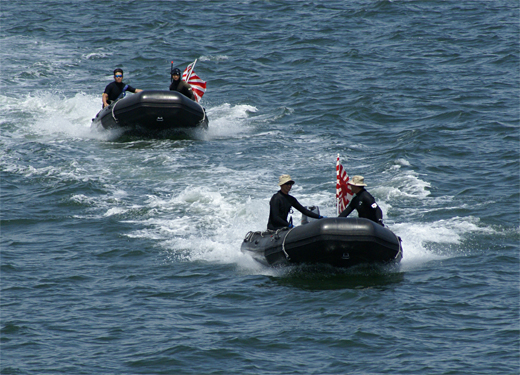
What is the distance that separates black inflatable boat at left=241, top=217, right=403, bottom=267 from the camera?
920 centimetres

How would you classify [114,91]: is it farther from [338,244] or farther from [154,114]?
[338,244]

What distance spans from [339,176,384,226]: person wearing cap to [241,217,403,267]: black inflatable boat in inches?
16.9

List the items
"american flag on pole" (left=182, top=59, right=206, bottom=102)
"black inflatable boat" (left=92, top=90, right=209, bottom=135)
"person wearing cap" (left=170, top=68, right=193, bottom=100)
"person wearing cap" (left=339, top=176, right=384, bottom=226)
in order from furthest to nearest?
1. "american flag on pole" (left=182, top=59, right=206, bottom=102)
2. "person wearing cap" (left=170, top=68, right=193, bottom=100)
3. "black inflatable boat" (left=92, top=90, right=209, bottom=135)
4. "person wearing cap" (left=339, top=176, right=384, bottom=226)

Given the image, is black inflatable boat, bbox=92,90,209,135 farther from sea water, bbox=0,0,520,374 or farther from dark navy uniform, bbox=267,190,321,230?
dark navy uniform, bbox=267,190,321,230

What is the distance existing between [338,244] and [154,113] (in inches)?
309

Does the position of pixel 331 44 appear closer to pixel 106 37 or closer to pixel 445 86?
pixel 445 86

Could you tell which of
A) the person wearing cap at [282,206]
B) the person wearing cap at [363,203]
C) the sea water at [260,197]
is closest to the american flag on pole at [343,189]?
the person wearing cap at [363,203]

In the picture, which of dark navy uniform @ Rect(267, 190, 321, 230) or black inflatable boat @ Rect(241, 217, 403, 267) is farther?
dark navy uniform @ Rect(267, 190, 321, 230)

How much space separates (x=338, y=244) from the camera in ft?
30.2

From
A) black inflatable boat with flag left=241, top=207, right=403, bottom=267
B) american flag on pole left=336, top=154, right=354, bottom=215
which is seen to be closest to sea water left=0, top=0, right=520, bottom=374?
→ black inflatable boat with flag left=241, top=207, right=403, bottom=267

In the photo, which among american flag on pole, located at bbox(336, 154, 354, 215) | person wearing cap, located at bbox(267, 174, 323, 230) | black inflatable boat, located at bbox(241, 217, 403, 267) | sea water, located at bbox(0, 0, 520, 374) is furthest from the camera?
american flag on pole, located at bbox(336, 154, 354, 215)

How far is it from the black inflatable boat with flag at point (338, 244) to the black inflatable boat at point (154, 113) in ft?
22.9

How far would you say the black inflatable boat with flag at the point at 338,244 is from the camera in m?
9.20

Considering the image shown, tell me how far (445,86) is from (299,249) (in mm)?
11796
